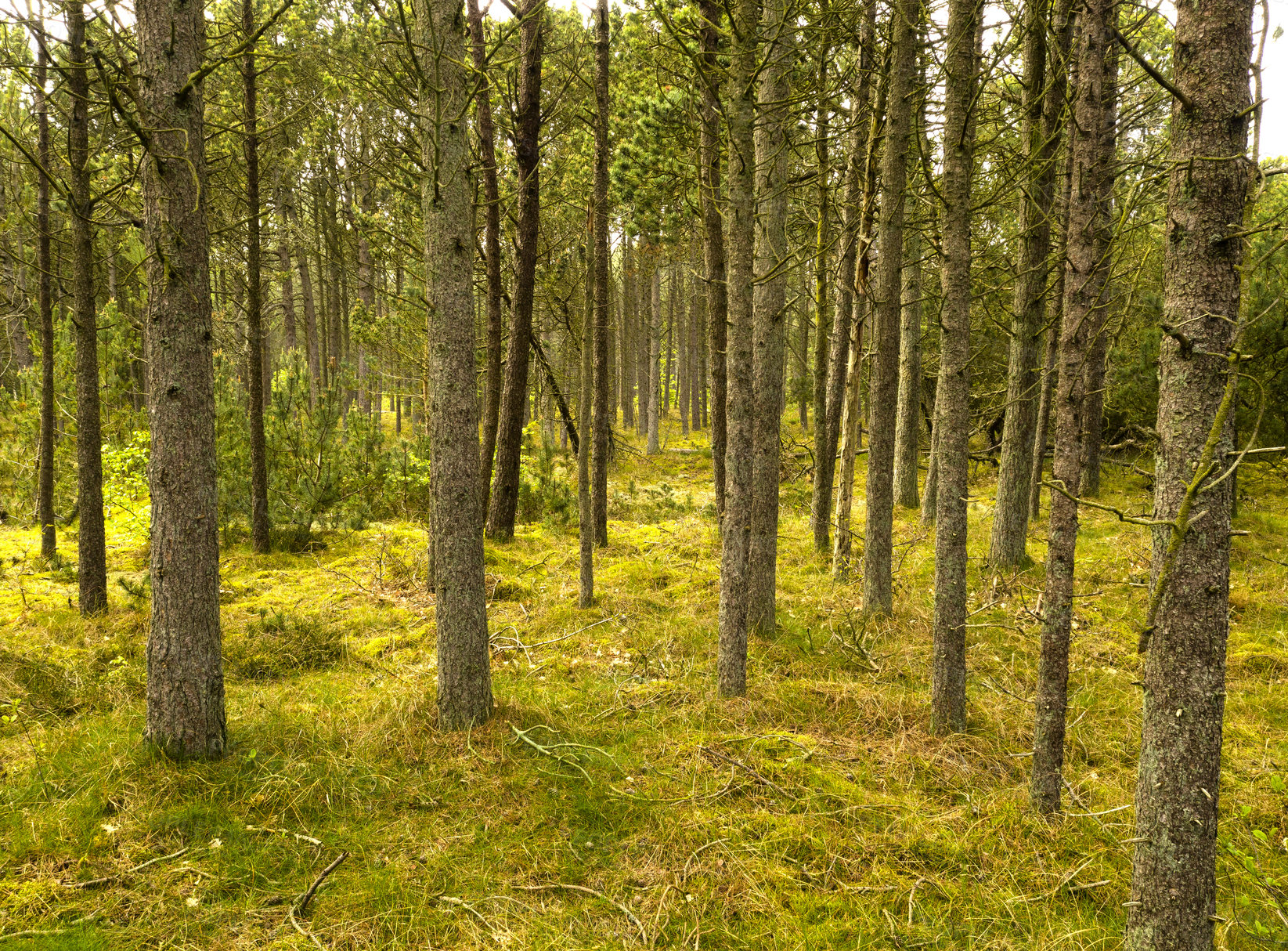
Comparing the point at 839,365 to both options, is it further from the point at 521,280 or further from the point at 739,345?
the point at 521,280

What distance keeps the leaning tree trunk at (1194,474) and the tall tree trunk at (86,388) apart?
856 centimetres

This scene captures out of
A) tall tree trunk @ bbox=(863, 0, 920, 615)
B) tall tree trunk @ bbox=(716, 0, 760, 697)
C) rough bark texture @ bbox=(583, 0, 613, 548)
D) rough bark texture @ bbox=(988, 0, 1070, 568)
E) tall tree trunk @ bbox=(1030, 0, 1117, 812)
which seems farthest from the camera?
rough bark texture @ bbox=(988, 0, 1070, 568)

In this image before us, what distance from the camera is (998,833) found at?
3.88 metres

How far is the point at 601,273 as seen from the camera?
959 centimetres

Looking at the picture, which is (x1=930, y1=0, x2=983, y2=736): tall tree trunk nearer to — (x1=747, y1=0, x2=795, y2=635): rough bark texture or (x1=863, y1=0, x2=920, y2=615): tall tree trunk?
(x1=747, y1=0, x2=795, y2=635): rough bark texture

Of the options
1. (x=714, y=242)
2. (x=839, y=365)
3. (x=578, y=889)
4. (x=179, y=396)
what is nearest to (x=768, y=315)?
(x=714, y=242)

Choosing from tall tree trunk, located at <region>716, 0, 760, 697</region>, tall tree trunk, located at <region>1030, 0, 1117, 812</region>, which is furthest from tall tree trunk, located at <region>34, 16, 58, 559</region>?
tall tree trunk, located at <region>1030, 0, 1117, 812</region>

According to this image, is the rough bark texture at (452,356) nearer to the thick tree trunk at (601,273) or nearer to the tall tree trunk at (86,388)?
the thick tree trunk at (601,273)

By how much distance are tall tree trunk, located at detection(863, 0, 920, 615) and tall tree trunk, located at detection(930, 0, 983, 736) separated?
5.94 feet

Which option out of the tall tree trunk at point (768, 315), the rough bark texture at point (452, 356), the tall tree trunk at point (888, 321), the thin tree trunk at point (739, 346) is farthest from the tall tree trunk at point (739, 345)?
the tall tree trunk at point (888, 321)

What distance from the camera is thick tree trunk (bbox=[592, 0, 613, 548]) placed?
24.8 ft

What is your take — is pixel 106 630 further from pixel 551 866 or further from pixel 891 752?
pixel 891 752

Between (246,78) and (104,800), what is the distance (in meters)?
8.17

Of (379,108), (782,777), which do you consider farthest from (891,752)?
(379,108)
